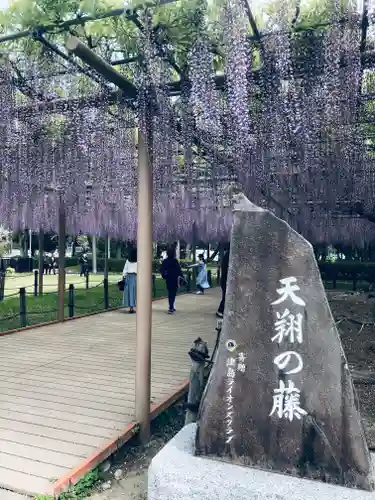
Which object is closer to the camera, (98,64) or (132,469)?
(98,64)

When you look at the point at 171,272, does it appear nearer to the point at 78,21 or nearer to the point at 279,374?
the point at 78,21

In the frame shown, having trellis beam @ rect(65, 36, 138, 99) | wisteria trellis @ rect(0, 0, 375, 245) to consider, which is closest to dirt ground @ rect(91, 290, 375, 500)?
wisteria trellis @ rect(0, 0, 375, 245)

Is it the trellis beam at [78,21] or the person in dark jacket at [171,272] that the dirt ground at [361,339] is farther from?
the person in dark jacket at [171,272]

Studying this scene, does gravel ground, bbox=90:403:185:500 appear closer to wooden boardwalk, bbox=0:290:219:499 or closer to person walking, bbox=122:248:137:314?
wooden boardwalk, bbox=0:290:219:499

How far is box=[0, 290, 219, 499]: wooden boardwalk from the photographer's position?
8.95ft

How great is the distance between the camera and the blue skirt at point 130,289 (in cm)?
781

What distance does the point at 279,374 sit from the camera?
230 centimetres

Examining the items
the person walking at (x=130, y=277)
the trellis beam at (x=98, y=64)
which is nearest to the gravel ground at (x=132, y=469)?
the trellis beam at (x=98, y=64)

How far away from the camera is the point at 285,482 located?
2160 mm

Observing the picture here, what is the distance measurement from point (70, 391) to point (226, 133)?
3.01m

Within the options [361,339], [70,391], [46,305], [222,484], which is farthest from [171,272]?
[222,484]

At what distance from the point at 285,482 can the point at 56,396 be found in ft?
7.45

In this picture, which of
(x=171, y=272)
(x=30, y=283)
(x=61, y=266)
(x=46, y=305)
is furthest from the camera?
(x=30, y=283)

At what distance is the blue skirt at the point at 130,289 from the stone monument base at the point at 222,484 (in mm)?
5490
